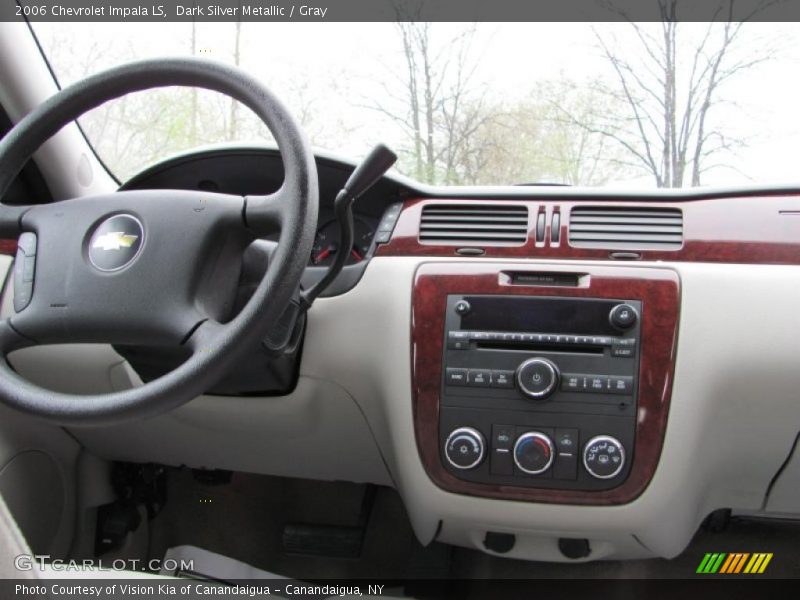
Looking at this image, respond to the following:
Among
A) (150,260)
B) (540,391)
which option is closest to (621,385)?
(540,391)

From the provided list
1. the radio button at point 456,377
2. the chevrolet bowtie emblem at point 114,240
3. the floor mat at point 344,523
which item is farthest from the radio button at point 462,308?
the floor mat at point 344,523

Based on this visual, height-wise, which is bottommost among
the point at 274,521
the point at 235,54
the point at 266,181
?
the point at 274,521

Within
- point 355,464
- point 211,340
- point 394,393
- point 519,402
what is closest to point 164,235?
point 211,340

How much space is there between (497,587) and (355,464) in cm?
50

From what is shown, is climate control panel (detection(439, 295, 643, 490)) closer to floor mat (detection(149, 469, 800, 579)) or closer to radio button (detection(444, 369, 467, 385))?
radio button (detection(444, 369, 467, 385))

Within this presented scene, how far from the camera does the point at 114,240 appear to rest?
111 centimetres

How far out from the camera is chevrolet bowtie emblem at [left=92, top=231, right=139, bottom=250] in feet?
3.61

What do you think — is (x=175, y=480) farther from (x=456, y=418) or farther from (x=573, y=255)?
(x=573, y=255)

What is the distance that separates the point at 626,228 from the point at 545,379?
34 cm

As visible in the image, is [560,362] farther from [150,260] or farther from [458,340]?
[150,260]

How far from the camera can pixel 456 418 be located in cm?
129

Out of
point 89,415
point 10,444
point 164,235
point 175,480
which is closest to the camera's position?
point 89,415

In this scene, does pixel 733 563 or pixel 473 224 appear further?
pixel 733 563

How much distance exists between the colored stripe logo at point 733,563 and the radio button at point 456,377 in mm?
939
